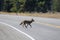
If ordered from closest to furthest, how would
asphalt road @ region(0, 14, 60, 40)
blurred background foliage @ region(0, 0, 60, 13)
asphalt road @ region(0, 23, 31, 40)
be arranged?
asphalt road @ region(0, 14, 60, 40)
asphalt road @ region(0, 23, 31, 40)
blurred background foliage @ region(0, 0, 60, 13)

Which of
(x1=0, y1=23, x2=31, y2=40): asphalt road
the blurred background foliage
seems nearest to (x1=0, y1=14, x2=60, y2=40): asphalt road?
(x1=0, y1=23, x2=31, y2=40): asphalt road

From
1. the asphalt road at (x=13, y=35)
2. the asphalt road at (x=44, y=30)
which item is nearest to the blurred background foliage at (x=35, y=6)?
the asphalt road at (x=44, y=30)

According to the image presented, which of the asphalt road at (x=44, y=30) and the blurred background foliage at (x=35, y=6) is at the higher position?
the asphalt road at (x=44, y=30)

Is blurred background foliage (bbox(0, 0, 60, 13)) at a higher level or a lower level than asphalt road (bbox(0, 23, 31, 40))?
lower

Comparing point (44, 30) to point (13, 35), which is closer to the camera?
point (13, 35)

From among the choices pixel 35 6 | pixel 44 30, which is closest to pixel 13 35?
pixel 44 30

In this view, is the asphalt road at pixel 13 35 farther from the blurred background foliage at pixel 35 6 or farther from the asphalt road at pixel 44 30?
the blurred background foliage at pixel 35 6

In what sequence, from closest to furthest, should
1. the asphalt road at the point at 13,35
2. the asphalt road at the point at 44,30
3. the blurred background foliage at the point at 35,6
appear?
the asphalt road at the point at 44,30 < the asphalt road at the point at 13,35 < the blurred background foliage at the point at 35,6

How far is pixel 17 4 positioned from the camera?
70250mm

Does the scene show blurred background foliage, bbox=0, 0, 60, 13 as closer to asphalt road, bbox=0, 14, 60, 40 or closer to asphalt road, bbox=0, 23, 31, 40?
asphalt road, bbox=0, 14, 60, 40

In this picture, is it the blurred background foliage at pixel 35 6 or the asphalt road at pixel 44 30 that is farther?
the blurred background foliage at pixel 35 6

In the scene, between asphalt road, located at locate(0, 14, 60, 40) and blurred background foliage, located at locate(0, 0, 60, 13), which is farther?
blurred background foliage, located at locate(0, 0, 60, 13)

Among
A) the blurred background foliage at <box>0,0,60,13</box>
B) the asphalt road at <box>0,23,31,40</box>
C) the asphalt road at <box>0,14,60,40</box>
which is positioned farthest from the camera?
the blurred background foliage at <box>0,0,60,13</box>

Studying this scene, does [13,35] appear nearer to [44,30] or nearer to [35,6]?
[44,30]
